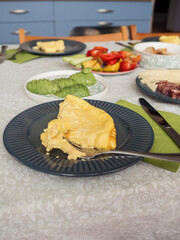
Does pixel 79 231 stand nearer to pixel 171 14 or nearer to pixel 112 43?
pixel 112 43

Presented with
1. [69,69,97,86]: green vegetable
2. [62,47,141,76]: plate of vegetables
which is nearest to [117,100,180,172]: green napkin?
[69,69,97,86]: green vegetable

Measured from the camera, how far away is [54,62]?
1.41m

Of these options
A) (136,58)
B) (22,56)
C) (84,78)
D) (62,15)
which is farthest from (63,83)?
(62,15)

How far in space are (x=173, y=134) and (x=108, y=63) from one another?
639mm

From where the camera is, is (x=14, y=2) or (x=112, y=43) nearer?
(x=112, y=43)

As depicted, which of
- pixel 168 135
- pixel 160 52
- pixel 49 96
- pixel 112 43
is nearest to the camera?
pixel 168 135

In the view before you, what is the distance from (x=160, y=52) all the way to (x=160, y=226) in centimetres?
98

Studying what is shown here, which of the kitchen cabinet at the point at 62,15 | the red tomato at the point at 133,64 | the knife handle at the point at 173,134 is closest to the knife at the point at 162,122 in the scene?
the knife handle at the point at 173,134

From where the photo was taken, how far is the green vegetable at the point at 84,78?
3.45 ft

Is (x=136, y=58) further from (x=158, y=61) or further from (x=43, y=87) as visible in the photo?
(x=43, y=87)

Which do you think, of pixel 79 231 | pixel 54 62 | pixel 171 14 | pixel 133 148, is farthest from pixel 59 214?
pixel 171 14

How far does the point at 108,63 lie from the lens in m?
1.26

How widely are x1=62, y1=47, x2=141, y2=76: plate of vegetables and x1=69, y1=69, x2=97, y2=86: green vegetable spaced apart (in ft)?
0.31

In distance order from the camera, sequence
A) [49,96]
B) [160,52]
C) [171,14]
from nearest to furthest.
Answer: [49,96] < [160,52] < [171,14]
